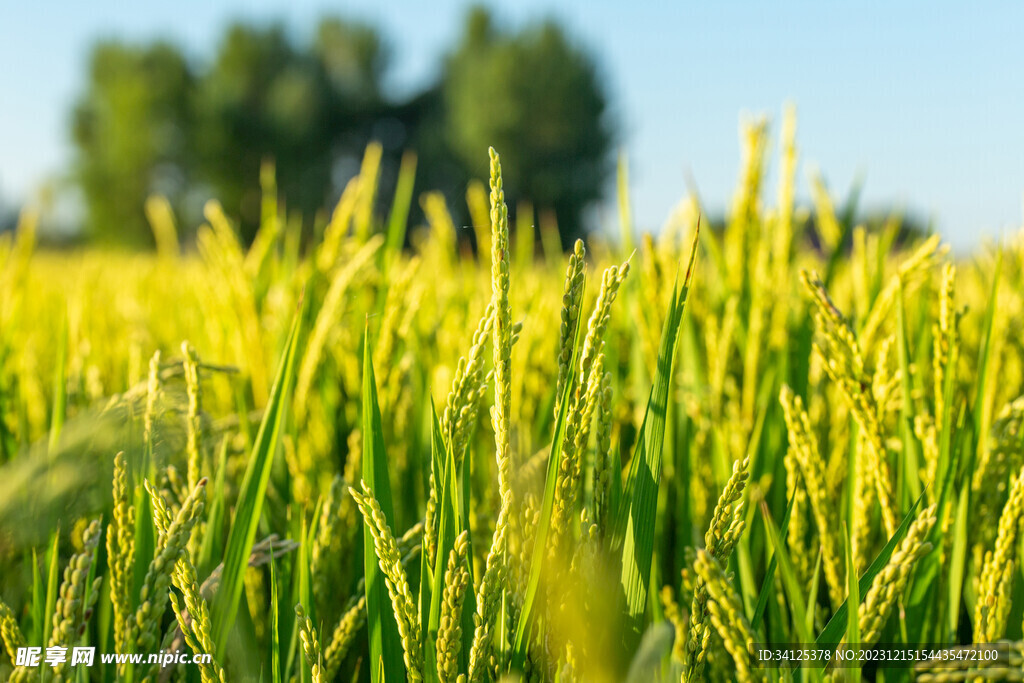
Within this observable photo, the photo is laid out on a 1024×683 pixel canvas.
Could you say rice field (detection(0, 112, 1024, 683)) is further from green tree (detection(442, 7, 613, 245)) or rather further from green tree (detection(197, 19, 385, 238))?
green tree (detection(197, 19, 385, 238))

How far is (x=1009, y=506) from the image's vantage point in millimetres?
467

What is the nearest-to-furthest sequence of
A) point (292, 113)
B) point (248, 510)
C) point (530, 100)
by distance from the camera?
1. point (248, 510)
2. point (530, 100)
3. point (292, 113)

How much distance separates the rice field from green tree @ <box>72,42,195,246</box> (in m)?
26.8

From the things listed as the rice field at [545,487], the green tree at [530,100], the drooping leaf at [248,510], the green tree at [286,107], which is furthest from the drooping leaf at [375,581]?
the green tree at [286,107]

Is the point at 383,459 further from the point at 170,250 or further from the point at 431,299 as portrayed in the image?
the point at 170,250

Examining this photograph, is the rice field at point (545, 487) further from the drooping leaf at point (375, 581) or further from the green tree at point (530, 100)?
the green tree at point (530, 100)

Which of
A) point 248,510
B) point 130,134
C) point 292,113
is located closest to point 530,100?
point 292,113

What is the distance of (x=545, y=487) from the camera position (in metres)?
0.41

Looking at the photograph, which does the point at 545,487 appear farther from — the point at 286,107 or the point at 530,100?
the point at 286,107

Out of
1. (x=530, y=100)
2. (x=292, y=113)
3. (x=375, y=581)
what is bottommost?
(x=375, y=581)

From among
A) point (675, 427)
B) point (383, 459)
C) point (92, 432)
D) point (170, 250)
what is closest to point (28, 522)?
point (92, 432)

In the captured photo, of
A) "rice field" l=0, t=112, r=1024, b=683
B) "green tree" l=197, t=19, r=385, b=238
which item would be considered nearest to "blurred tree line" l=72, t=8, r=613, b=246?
"green tree" l=197, t=19, r=385, b=238

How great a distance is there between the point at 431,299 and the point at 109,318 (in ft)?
2.90

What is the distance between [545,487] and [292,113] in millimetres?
29570
